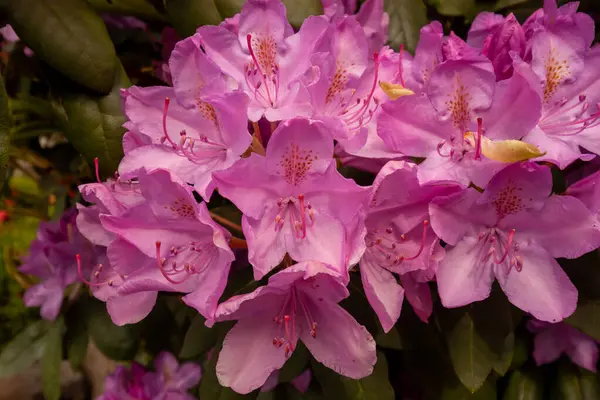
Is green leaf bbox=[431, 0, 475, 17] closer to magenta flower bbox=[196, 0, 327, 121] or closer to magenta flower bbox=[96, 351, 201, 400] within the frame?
magenta flower bbox=[196, 0, 327, 121]

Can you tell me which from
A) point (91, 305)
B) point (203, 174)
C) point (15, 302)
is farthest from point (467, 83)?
point (15, 302)

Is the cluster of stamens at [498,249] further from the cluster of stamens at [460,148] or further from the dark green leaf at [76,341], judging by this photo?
the dark green leaf at [76,341]

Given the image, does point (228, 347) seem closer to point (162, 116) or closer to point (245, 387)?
point (245, 387)

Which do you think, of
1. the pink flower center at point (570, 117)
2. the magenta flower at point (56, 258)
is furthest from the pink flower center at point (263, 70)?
the magenta flower at point (56, 258)

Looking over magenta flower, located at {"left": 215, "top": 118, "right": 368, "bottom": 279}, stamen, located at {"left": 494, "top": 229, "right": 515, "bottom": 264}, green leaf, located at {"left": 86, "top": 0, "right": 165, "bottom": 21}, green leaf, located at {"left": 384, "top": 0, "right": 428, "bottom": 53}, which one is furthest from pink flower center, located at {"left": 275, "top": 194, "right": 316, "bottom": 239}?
green leaf, located at {"left": 86, "top": 0, "right": 165, "bottom": 21}

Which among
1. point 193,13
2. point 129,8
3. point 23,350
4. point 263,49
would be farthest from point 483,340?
point 23,350

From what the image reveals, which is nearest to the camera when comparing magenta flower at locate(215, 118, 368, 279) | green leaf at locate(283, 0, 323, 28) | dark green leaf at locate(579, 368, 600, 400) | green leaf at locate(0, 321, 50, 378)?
magenta flower at locate(215, 118, 368, 279)

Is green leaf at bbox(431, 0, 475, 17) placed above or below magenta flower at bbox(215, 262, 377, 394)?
above
